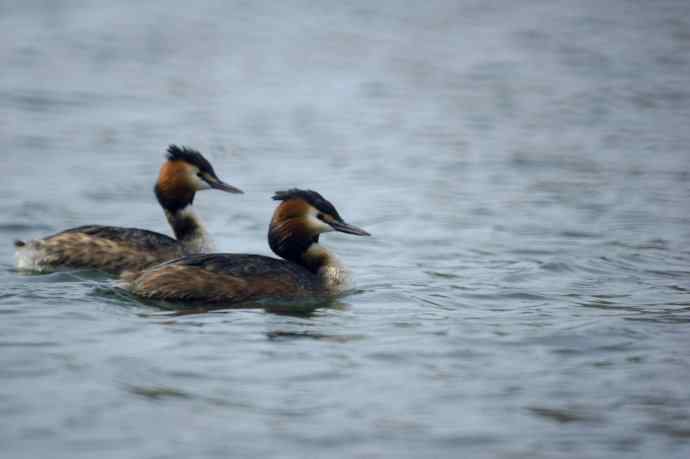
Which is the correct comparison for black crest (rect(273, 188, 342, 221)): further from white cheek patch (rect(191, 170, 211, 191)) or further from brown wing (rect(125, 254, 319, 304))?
white cheek patch (rect(191, 170, 211, 191))

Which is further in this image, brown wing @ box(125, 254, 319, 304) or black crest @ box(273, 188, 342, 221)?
black crest @ box(273, 188, 342, 221)

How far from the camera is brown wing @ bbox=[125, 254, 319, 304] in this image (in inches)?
374

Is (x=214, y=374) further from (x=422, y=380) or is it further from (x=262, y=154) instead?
(x=262, y=154)

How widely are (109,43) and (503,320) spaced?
15.2 meters

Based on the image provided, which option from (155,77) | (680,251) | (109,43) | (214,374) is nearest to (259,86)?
(155,77)

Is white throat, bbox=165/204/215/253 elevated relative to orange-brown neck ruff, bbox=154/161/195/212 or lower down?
lower down

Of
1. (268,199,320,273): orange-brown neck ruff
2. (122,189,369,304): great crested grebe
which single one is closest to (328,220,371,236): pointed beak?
(122,189,369,304): great crested grebe

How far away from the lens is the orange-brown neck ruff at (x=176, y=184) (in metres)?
11.6

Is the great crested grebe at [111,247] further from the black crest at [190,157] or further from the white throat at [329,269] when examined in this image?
the white throat at [329,269]

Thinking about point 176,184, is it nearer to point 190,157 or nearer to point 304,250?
point 190,157

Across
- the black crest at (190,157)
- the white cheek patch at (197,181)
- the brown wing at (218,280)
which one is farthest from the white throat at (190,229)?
the brown wing at (218,280)

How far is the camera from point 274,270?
9789mm

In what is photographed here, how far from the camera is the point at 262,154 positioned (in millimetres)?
17141

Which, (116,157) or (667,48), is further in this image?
(667,48)
